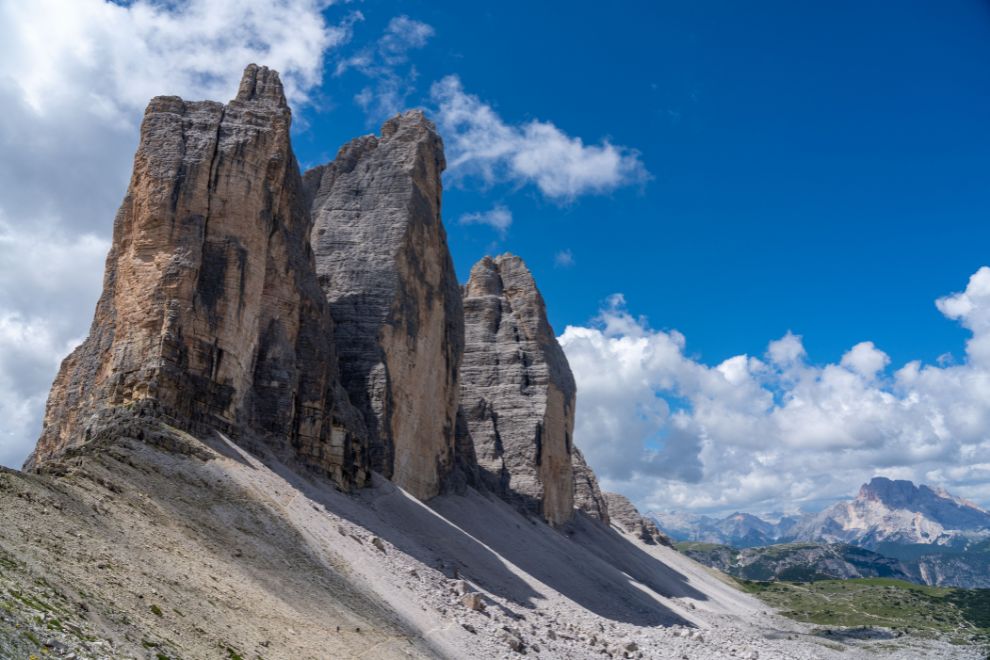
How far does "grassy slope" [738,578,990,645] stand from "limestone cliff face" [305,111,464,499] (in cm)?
4751

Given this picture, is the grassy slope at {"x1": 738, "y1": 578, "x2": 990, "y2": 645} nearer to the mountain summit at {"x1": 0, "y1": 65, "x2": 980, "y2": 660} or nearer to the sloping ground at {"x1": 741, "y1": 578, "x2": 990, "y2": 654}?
the sloping ground at {"x1": 741, "y1": 578, "x2": 990, "y2": 654}

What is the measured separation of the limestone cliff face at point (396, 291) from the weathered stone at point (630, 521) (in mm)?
66527

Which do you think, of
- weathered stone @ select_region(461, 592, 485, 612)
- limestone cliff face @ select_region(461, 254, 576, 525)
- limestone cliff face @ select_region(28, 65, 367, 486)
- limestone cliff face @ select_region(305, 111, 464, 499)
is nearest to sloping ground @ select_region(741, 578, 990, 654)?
limestone cliff face @ select_region(461, 254, 576, 525)

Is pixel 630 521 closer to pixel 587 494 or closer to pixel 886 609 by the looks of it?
pixel 587 494

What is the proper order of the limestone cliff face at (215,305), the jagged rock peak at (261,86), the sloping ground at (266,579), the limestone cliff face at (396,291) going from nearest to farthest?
the sloping ground at (266,579) < the limestone cliff face at (215,305) < the jagged rock peak at (261,86) < the limestone cliff face at (396,291)

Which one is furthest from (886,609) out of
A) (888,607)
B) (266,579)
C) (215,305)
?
(266,579)

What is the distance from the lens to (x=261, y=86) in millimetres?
44688

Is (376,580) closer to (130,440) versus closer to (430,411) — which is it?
(130,440)

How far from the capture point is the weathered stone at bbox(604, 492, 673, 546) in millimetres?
120356

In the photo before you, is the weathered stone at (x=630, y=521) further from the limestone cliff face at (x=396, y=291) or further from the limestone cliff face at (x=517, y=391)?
the limestone cliff face at (x=396, y=291)

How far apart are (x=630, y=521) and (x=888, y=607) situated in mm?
37060

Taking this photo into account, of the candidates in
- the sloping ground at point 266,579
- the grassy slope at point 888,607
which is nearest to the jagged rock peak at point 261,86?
the sloping ground at point 266,579

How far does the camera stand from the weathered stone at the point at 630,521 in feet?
395

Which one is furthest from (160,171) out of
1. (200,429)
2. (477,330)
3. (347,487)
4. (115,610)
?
(477,330)
